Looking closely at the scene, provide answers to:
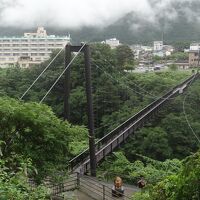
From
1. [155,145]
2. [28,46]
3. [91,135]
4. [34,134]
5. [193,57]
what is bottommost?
[155,145]

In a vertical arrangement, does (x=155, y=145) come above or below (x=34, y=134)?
below

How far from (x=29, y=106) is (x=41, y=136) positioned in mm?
510

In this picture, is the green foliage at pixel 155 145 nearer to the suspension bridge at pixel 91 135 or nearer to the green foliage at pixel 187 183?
the suspension bridge at pixel 91 135

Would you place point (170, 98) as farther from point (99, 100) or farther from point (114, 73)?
point (114, 73)

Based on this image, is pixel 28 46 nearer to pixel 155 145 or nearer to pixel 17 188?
pixel 155 145

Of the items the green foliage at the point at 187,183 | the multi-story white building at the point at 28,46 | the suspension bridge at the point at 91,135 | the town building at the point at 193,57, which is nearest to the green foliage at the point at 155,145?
the suspension bridge at the point at 91,135

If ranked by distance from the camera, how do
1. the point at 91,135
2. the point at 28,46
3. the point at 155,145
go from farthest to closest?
the point at 28,46, the point at 155,145, the point at 91,135

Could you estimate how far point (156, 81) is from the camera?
3203cm

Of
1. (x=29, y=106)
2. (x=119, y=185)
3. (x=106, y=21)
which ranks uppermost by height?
(x=106, y=21)

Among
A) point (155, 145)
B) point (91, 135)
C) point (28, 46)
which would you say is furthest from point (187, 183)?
point (28, 46)

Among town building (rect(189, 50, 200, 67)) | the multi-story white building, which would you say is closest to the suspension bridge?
town building (rect(189, 50, 200, 67))

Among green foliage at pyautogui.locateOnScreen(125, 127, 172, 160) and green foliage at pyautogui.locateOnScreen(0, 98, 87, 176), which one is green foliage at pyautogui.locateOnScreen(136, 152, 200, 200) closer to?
green foliage at pyautogui.locateOnScreen(0, 98, 87, 176)

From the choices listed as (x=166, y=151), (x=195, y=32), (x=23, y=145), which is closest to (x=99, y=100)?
(x=166, y=151)

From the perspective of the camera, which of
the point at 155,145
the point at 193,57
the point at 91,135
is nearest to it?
the point at 91,135
